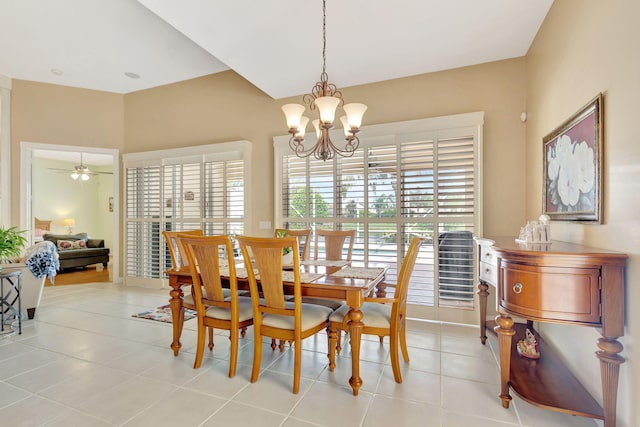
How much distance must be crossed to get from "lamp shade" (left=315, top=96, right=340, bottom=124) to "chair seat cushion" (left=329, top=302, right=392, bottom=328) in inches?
56.0

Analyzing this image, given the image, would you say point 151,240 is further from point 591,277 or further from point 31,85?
point 591,277

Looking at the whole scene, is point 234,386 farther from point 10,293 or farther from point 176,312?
point 10,293

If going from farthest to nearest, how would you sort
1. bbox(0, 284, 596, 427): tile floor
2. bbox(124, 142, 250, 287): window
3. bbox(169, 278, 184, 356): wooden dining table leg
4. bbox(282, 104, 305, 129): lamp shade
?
1. bbox(124, 142, 250, 287): window
2. bbox(169, 278, 184, 356): wooden dining table leg
3. bbox(282, 104, 305, 129): lamp shade
4. bbox(0, 284, 596, 427): tile floor

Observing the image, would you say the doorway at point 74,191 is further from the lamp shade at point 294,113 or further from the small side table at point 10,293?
the lamp shade at point 294,113

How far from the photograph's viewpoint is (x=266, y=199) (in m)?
4.35

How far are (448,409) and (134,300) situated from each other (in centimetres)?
415

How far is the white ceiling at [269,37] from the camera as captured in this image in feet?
8.25

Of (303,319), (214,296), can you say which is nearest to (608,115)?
(303,319)

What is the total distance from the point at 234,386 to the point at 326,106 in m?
2.08

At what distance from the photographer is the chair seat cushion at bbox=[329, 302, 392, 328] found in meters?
2.17

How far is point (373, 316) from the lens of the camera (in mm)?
2232

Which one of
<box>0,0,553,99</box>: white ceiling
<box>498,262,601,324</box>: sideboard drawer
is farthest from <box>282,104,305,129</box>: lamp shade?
<box>498,262,601,324</box>: sideboard drawer

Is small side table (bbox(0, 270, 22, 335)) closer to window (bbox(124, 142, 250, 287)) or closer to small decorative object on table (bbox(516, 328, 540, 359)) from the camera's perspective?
window (bbox(124, 142, 250, 287))

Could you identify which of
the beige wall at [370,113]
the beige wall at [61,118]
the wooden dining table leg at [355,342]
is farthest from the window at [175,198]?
the wooden dining table leg at [355,342]
